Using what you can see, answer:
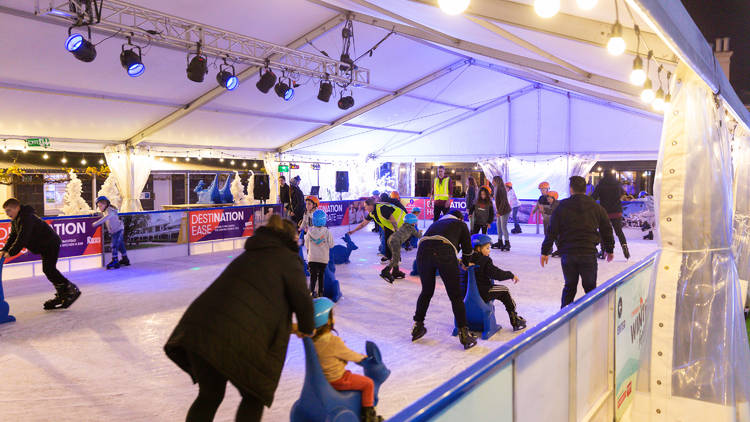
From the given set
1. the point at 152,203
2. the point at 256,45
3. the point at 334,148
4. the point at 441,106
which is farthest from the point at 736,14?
the point at 152,203

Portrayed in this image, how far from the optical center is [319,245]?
6.22 meters

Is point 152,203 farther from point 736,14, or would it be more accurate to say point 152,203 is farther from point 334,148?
point 736,14

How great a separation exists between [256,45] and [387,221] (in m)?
5.10

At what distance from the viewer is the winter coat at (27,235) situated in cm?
582

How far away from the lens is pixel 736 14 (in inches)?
1026

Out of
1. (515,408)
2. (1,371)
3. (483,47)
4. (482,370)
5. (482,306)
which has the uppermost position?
(483,47)

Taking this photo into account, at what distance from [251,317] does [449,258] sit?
281 cm

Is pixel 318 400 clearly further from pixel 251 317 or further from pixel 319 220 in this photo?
pixel 319 220

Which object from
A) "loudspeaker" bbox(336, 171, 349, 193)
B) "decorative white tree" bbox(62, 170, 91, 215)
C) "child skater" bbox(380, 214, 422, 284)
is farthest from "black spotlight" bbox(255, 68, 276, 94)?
"loudspeaker" bbox(336, 171, 349, 193)

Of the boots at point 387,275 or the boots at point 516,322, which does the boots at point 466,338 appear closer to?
the boots at point 516,322

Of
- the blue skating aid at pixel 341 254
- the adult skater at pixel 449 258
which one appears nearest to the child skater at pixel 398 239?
the blue skating aid at pixel 341 254

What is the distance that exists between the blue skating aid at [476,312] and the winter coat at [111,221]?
7.49 metres

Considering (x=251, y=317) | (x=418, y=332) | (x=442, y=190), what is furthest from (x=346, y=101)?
(x=251, y=317)

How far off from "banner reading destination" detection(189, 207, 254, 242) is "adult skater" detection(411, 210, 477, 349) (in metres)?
8.19
